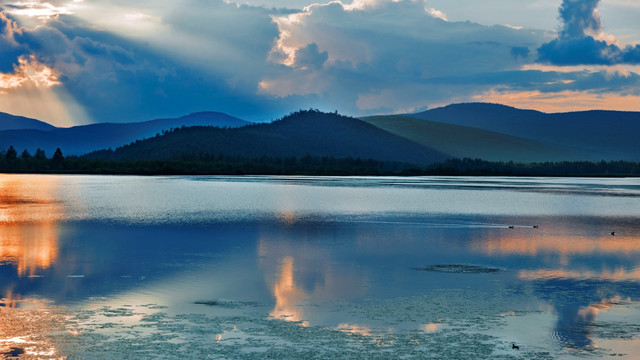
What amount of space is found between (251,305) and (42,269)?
404 inches

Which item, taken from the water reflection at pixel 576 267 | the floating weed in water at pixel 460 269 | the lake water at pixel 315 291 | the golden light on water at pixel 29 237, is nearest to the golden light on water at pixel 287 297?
the lake water at pixel 315 291

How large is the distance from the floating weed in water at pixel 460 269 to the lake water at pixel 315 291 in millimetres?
78

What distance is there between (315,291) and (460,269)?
7447 millimetres

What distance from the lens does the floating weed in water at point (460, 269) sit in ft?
87.8

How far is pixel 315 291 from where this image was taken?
22.3 metres

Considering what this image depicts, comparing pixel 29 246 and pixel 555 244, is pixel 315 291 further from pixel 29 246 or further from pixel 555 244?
pixel 555 244

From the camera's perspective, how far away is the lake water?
15.7m

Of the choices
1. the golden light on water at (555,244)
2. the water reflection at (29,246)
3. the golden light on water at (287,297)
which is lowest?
the golden light on water at (287,297)

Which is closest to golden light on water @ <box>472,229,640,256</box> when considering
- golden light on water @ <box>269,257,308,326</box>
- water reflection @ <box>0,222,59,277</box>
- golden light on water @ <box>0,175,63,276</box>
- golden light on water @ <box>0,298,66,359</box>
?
golden light on water @ <box>269,257,308,326</box>

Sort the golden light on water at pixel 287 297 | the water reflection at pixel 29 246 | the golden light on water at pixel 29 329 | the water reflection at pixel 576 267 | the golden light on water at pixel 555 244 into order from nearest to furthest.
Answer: the golden light on water at pixel 29 329 < the water reflection at pixel 576 267 < the golden light on water at pixel 287 297 < the water reflection at pixel 29 246 < the golden light on water at pixel 555 244

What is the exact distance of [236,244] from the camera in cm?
3481

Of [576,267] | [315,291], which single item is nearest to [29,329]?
[315,291]

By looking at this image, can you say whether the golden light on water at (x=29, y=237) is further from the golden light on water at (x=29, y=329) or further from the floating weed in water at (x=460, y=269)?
the floating weed in water at (x=460, y=269)

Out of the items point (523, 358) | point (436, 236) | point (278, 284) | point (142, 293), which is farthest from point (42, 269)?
point (436, 236)
